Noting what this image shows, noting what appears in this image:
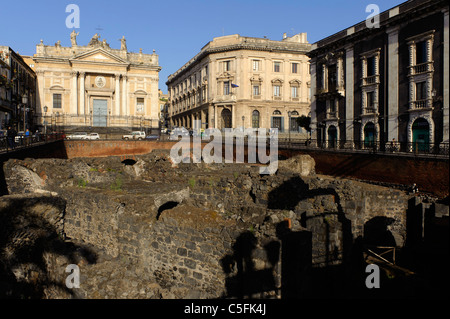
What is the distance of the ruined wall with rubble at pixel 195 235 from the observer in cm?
599

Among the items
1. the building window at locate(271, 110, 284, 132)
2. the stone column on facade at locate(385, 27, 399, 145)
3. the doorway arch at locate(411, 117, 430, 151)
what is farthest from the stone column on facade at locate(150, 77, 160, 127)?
the doorway arch at locate(411, 117, 430, 151)

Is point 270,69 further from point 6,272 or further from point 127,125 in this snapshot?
point 6,272

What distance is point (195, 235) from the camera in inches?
264

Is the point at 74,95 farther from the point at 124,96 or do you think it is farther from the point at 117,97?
the point at 124,96

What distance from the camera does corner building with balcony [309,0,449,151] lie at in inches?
829

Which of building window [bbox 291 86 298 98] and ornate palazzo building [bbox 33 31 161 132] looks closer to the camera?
ornate palazzo building [bbox 33 31 161 132]

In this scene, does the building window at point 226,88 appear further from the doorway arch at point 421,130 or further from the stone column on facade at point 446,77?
the stone column on facade at point 446,77

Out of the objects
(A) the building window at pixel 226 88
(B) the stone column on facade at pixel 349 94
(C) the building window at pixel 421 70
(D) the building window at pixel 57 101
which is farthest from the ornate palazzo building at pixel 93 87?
(C) the building window at pixel 421 70

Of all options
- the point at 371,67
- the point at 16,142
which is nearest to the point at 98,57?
the point at 16,142

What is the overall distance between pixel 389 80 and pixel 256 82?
26.4m

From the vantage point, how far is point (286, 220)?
22.8 feet

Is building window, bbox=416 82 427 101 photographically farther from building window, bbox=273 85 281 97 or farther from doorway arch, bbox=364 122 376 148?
building window, bbox=273 85 281 97

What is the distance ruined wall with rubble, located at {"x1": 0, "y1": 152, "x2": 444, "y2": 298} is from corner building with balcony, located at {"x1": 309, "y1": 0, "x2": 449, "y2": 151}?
39.0 ft

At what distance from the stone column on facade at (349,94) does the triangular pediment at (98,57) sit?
2948cm
